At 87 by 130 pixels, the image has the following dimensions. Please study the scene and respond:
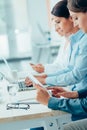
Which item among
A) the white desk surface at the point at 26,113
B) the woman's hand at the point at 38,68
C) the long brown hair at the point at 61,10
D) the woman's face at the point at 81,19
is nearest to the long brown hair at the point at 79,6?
the woman's face at the point at 81,19

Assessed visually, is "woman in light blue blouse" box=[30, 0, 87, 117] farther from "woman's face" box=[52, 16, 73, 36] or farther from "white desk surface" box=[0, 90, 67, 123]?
"woman's face" box=[52, 16, 73, 36]

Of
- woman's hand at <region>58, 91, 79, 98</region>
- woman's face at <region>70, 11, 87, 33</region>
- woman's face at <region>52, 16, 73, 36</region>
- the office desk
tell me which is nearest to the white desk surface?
the office desk

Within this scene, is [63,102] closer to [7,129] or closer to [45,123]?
[45,123]

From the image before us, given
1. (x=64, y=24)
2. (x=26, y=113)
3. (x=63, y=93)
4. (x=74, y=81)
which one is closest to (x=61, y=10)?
(x=64, y=24)

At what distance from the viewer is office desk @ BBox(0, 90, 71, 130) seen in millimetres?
1596

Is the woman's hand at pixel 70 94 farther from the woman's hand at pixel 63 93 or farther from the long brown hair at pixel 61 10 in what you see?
A: the long brown hair at pixel 61 10

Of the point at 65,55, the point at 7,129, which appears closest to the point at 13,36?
the point at 65,55

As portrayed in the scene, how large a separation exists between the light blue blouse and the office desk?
1.04 feet

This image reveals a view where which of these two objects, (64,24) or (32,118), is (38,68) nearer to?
(64,24)

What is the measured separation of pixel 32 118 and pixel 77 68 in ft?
1.58

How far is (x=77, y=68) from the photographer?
1865mm

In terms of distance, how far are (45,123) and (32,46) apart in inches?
191

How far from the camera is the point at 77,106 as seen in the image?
5.24 feet

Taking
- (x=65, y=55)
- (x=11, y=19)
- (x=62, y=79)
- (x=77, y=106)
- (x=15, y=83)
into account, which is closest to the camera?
(x=77, y=106)
